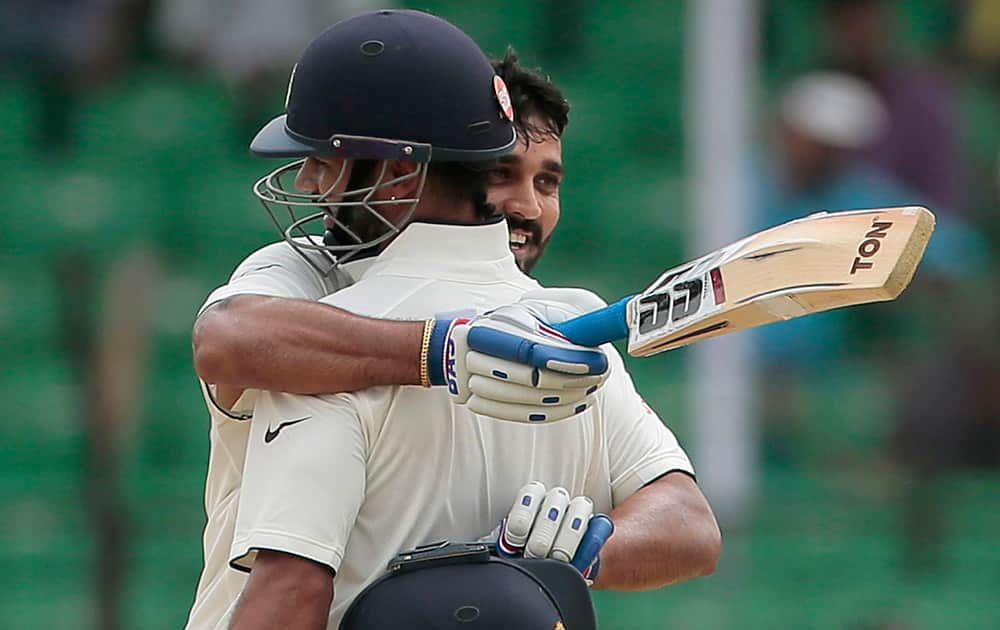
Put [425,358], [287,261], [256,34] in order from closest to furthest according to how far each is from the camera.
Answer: [425,358], [287,261], [256,34]

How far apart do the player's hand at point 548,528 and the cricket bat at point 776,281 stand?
212mm

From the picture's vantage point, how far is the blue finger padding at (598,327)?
7.11 ft

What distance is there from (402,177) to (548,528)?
18.6 inches

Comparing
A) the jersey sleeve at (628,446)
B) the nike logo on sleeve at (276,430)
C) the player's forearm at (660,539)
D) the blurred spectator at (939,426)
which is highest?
the nike logo on sleeve at (276,430)

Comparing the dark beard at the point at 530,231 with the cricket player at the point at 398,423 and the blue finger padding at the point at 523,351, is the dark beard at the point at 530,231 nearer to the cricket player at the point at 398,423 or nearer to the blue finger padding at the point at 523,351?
the cricket player at the point at 398,423

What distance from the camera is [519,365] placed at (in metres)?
2.15

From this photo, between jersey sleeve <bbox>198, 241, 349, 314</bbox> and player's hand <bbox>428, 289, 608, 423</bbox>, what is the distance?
286 millimetres

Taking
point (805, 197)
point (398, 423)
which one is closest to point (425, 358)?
point (398, 423)

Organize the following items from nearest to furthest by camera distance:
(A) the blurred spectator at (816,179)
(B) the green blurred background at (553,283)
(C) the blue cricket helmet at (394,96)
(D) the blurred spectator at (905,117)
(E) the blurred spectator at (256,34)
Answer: (C) the blue cricket helmet at (394,96), (B) the green blurred background at (553,283), (A) the blurred spectator at (816,179), (D) the blurred spectator at (905,117), (E) the blurred spectator at (256,34)

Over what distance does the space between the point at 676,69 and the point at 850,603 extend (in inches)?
126

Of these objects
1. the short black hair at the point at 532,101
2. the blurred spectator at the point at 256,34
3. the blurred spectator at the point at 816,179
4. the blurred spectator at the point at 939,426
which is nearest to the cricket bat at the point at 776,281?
the short black hair at the point at 532,101

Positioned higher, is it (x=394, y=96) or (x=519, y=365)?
(x=394, y=96)

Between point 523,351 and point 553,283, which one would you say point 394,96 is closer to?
point 523,351

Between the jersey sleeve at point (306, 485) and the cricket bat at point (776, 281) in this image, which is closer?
the cricket bat at point (776, 281)
